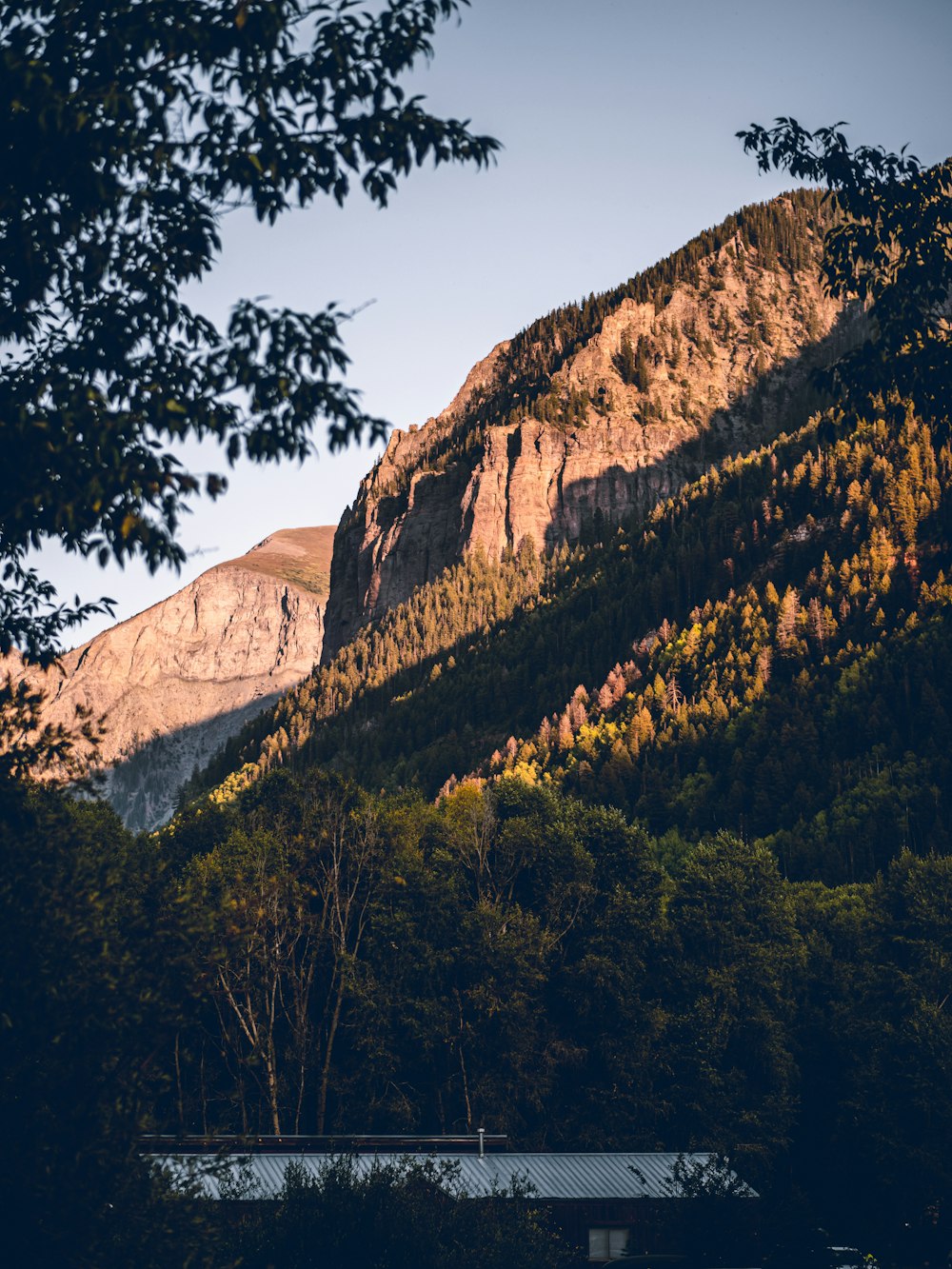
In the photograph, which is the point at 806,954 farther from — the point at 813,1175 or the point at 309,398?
the point at 309,398

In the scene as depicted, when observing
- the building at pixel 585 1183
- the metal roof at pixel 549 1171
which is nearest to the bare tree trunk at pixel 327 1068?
the building at pixel 585 1183

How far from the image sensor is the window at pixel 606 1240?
49.3m

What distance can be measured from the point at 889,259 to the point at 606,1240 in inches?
1634

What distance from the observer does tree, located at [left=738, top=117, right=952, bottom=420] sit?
1853 cm

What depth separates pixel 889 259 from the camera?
18.6 metres

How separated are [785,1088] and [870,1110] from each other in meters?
4.37

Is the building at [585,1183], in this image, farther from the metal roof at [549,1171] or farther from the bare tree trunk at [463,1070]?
the bare tree trunk at [463,1070]

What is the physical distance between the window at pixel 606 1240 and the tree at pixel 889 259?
Result: 39.6m

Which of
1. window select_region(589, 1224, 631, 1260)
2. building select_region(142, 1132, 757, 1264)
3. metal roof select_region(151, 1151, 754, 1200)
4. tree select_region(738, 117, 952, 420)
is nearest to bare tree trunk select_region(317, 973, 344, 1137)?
building select_region(142, 1132, 757, 1264)

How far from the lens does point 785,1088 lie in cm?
6669

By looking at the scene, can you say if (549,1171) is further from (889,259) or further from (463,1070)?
(889,259)

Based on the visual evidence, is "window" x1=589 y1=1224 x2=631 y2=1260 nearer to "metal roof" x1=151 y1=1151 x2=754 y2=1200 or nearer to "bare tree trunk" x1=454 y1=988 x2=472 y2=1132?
"metal roof" x1=151 y1=1151 x2=754 y2=1200

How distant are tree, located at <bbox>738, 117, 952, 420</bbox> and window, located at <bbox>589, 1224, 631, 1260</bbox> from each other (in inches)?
1559

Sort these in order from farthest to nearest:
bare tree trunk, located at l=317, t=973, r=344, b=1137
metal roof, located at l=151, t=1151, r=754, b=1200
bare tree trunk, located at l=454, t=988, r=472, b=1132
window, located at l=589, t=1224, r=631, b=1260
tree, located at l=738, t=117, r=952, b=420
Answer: bare tree trunk, located at l=317, t=973, r=344, b=1137, bare tree trunk, located at l=454, t=988, r=472, b=1132, window, located at l=589, t=1224, r=631, b=1260, metal roof, located at l=151, t=1151, r=754, b=1200, tree, located at l=738, t=117, r=952, b=420
